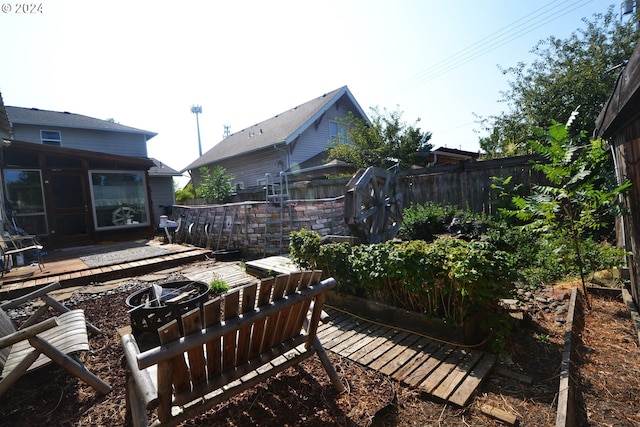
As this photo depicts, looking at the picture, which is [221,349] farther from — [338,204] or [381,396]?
[338,204]

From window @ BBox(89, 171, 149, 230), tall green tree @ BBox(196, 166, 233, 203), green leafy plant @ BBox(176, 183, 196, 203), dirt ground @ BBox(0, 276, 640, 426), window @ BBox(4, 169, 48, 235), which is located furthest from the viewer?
green leafy plant @ BBox(176, 183, 196, 203)

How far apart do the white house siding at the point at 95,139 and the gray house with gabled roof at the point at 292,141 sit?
4533 millimetres

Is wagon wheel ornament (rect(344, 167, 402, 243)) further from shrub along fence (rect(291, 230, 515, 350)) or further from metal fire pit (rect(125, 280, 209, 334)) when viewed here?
metal fire pit (rect(125, 280, 209, 334))

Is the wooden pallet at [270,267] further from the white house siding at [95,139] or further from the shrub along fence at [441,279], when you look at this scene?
the white house siding at [95,139]

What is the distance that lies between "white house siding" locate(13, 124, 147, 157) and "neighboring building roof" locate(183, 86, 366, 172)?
4533 mm

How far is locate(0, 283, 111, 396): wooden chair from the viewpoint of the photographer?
75.7 inches

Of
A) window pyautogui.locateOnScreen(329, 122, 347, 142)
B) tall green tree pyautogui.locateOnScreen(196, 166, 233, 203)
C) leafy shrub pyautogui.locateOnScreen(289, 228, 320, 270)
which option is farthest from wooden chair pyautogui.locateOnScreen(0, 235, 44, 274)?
window pyautogui.locateOnScreen(329, 122, 347, 142)

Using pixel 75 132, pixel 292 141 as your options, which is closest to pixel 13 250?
pixel 75 132

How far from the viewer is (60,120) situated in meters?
13.2

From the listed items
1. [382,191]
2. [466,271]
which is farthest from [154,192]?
[466,271]

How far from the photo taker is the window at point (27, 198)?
833 centimetres

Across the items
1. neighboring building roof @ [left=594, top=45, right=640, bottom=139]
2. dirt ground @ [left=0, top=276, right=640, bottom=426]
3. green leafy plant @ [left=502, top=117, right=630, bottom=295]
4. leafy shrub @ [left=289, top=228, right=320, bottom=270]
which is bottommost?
dirt ground @ [left=0, top=276, right=640, bottom=426]

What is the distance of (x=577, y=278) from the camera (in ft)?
13.3

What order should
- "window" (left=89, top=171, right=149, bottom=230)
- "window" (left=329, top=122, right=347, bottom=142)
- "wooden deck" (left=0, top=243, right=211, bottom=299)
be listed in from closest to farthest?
1. "wooden deck" (left=0, top=243, right=211, bottom=299)
2. "window" (left=89, top=171, right=149, bottom=230)
3. "window" (left=329, top=122, right=347, bottom=142)
